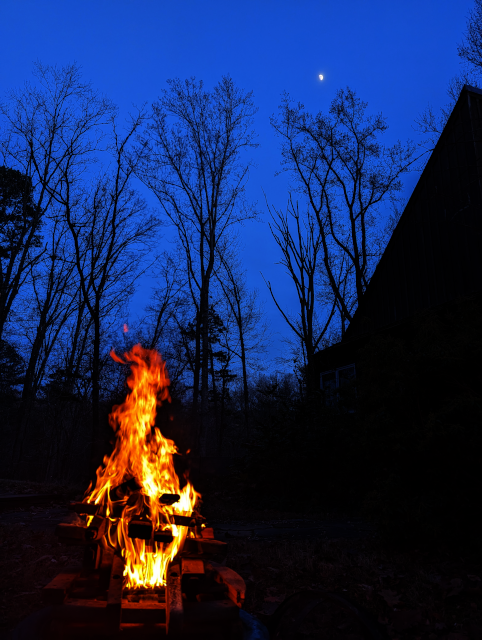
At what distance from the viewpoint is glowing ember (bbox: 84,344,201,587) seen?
114 inches

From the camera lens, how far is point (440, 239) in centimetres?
1295

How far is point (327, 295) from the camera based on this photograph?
929 inches

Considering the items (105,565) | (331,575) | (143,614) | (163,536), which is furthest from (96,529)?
(331,575)

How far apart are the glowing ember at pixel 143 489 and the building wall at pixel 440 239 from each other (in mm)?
9434

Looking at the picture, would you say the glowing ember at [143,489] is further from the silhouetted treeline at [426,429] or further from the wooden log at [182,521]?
the silhouetted treeline at [426,429]

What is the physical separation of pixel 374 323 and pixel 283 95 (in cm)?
1324

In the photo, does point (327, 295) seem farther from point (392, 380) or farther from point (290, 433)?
point (392, 380)

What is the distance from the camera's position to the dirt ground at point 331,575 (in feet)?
11.1

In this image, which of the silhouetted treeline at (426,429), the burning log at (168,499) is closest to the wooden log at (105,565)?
the burning log at (168,499)

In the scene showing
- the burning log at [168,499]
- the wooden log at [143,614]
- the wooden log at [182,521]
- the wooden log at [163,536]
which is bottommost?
the wooden log at [143,614]

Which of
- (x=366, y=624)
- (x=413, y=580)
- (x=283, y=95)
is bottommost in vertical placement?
(x=413, y=580)

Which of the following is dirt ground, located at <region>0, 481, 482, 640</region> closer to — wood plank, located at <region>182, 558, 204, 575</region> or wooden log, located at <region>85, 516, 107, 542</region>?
wooden log, located at <region>85, 516, 107, 542</region>

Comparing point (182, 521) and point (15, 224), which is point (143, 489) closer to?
point (182, 521)

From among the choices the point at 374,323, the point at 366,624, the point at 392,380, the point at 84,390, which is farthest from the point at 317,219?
the point at 366,624
